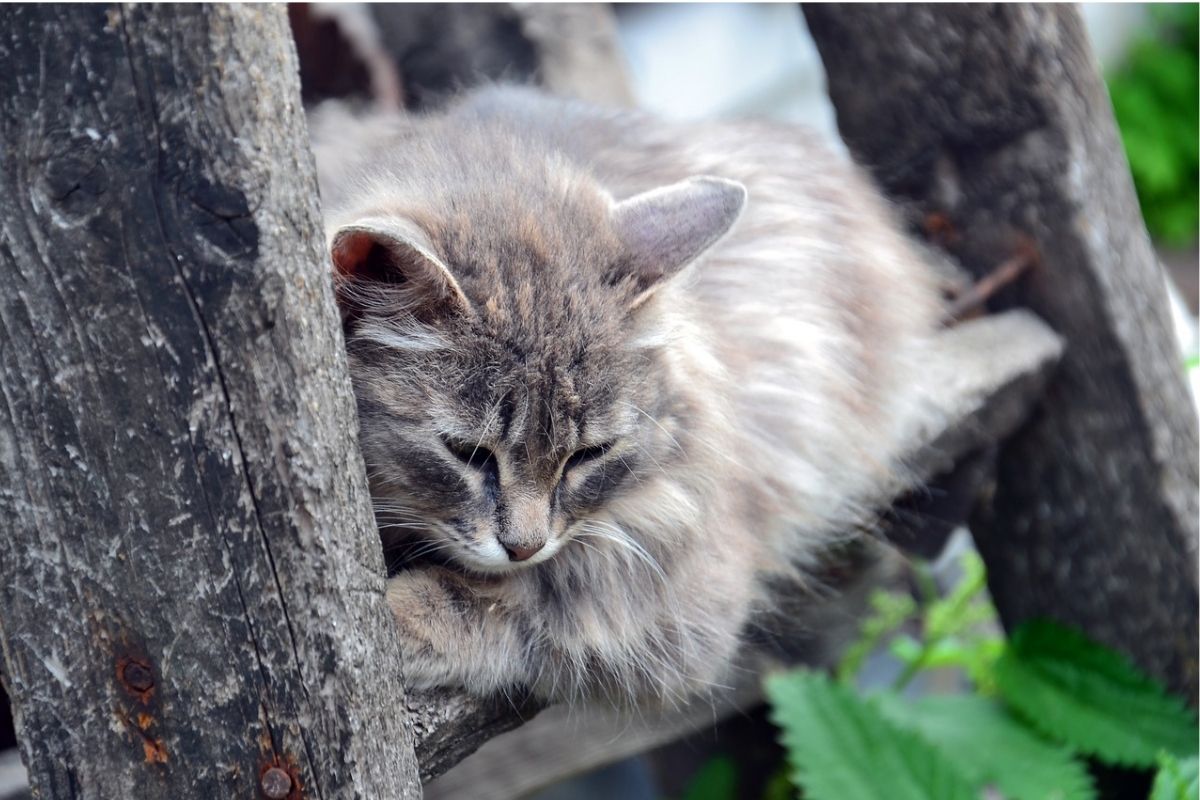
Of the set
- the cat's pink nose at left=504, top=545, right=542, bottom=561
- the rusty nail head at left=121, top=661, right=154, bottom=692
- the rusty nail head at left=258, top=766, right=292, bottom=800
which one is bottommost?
the rusty nail head at left=258, top=766, right=292, bottom=800

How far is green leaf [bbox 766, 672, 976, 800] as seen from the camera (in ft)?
7.89

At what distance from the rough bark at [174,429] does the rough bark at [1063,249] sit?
1909 mm

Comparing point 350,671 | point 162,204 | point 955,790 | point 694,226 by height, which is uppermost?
point 162,204

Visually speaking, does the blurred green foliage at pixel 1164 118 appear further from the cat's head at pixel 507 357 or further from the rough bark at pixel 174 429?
the rough bark at pixel 174 429

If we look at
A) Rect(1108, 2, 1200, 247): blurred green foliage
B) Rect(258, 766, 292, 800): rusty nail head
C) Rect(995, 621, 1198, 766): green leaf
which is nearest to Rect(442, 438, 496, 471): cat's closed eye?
Rect(258, 766, 292, 800): rusty nail head

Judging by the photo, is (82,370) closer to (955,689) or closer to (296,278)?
(296,278)

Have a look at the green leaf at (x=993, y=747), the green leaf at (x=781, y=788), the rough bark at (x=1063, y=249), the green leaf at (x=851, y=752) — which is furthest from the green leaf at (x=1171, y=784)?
the green leaf at (x=781, y=788)

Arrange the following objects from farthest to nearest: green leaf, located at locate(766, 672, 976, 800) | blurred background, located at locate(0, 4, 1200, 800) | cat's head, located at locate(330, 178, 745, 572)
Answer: blurred background, located at locate(0, 4, 1200, 800), green leaf, located at locate(766, 672, 976, 800), cat's head, located at locate(330, 178, 745, 572)

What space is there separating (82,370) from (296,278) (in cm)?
23

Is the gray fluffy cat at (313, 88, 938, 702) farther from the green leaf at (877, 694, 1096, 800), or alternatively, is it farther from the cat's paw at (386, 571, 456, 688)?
the green leaf at (877, 694, 1096, 800)

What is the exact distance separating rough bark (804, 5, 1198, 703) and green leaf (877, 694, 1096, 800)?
357 millimetres

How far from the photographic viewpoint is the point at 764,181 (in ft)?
8.38

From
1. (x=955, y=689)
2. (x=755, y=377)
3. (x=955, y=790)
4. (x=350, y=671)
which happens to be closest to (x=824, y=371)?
(x=755, y=377)

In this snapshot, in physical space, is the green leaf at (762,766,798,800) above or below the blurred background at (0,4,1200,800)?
below
